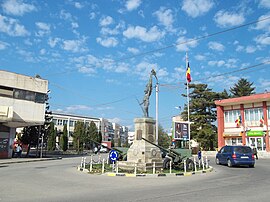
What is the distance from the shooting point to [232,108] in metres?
45.1

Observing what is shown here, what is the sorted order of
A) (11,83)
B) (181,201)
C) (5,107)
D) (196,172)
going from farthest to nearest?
(11,83) → (5,107) → (196,172) → (181,201)

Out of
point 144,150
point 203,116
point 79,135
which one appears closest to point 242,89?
point 203,116

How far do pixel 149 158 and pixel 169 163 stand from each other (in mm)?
1355

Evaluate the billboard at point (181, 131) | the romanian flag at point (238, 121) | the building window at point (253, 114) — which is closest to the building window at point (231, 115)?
the romanian flag at point (238, 121)

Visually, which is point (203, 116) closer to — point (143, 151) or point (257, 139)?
point (257, 139)

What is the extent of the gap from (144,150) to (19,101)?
61.8 ft

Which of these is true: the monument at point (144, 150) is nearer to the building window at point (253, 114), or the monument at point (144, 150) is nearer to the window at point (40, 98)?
the window at point (40, 98)

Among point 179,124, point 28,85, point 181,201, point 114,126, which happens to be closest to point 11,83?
point 28,85

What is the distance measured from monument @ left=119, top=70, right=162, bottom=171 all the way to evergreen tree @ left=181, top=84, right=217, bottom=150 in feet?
108

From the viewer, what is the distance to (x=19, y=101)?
29234mm

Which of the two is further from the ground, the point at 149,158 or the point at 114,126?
the point at 114,126

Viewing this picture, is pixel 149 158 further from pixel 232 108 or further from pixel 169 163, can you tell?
pixel 232 108

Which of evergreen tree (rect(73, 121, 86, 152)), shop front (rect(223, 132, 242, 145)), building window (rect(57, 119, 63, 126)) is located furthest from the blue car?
building window (rect(57, 119, 63, 126))

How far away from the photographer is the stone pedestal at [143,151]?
53.0 ft
